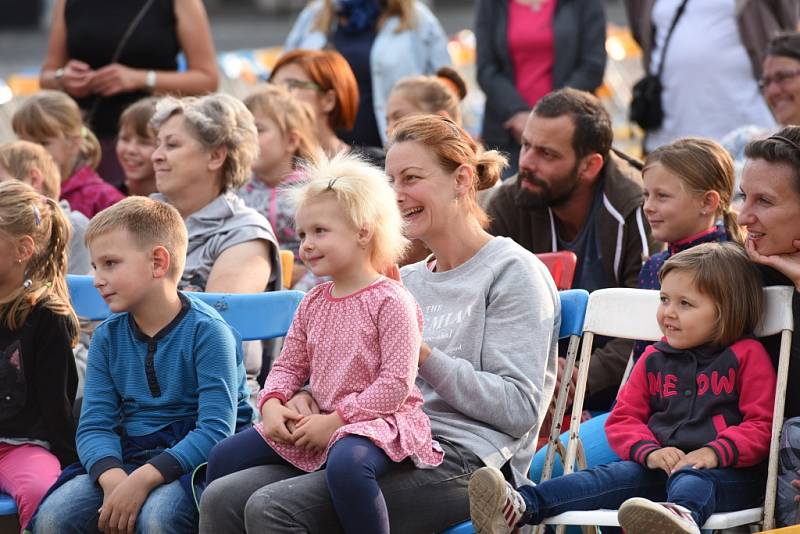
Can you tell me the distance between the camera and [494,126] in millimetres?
7074

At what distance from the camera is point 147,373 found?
397 centimetres

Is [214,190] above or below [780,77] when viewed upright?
below

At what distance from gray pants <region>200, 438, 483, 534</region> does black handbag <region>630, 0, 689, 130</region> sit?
386 cm

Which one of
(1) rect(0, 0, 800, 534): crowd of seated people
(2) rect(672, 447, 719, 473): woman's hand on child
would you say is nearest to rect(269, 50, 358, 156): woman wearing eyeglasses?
(1) rect(0, 0, 800, 534): crowd of seated people

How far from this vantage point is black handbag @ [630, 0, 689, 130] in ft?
23.2

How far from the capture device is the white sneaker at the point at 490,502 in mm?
3379

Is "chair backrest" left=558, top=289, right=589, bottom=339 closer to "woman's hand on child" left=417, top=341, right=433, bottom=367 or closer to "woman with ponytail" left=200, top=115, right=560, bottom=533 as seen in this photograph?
"woman with ponytail" left=200, top=115, right=560, bottom=533

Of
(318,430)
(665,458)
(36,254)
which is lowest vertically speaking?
A: (665,458)

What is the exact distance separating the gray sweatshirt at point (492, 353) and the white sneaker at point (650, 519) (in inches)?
20.7

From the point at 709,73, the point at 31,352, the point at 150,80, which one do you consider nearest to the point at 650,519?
the point at 31,352

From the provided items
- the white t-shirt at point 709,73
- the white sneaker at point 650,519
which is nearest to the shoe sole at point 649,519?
the white sneaker at point 650,519

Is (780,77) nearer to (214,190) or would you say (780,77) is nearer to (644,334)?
(644,334)

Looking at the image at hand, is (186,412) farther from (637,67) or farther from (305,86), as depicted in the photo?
(637,67)

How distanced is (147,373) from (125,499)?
0.41 meters
